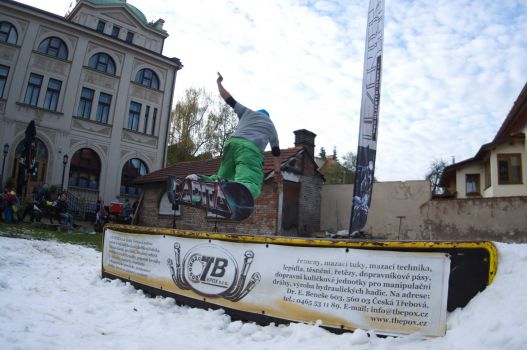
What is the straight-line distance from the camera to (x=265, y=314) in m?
4.17

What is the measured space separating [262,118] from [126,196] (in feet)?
72.0

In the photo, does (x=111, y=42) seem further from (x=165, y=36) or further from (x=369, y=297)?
(x=369, y=297)

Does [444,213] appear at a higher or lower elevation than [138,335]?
higher

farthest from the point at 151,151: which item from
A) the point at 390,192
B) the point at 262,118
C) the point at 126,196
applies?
the point at 262,118

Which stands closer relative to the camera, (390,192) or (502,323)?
(502,323)

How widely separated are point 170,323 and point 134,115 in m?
25.1

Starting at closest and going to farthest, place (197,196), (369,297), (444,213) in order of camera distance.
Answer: (369,297) → (197,196) → (444,213)

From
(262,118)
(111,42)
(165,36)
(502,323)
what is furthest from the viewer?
(165,36)

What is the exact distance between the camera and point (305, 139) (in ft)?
56.6

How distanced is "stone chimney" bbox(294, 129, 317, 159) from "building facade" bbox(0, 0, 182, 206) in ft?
43.5

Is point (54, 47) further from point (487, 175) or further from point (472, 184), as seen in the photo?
point (472, 184)

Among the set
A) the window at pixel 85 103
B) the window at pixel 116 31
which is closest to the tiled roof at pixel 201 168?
the window at pixel 85 103

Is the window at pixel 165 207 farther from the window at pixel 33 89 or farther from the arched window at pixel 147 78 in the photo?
the arched window at pixel 147 78

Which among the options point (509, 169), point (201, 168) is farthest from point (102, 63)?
point (509, 169)
